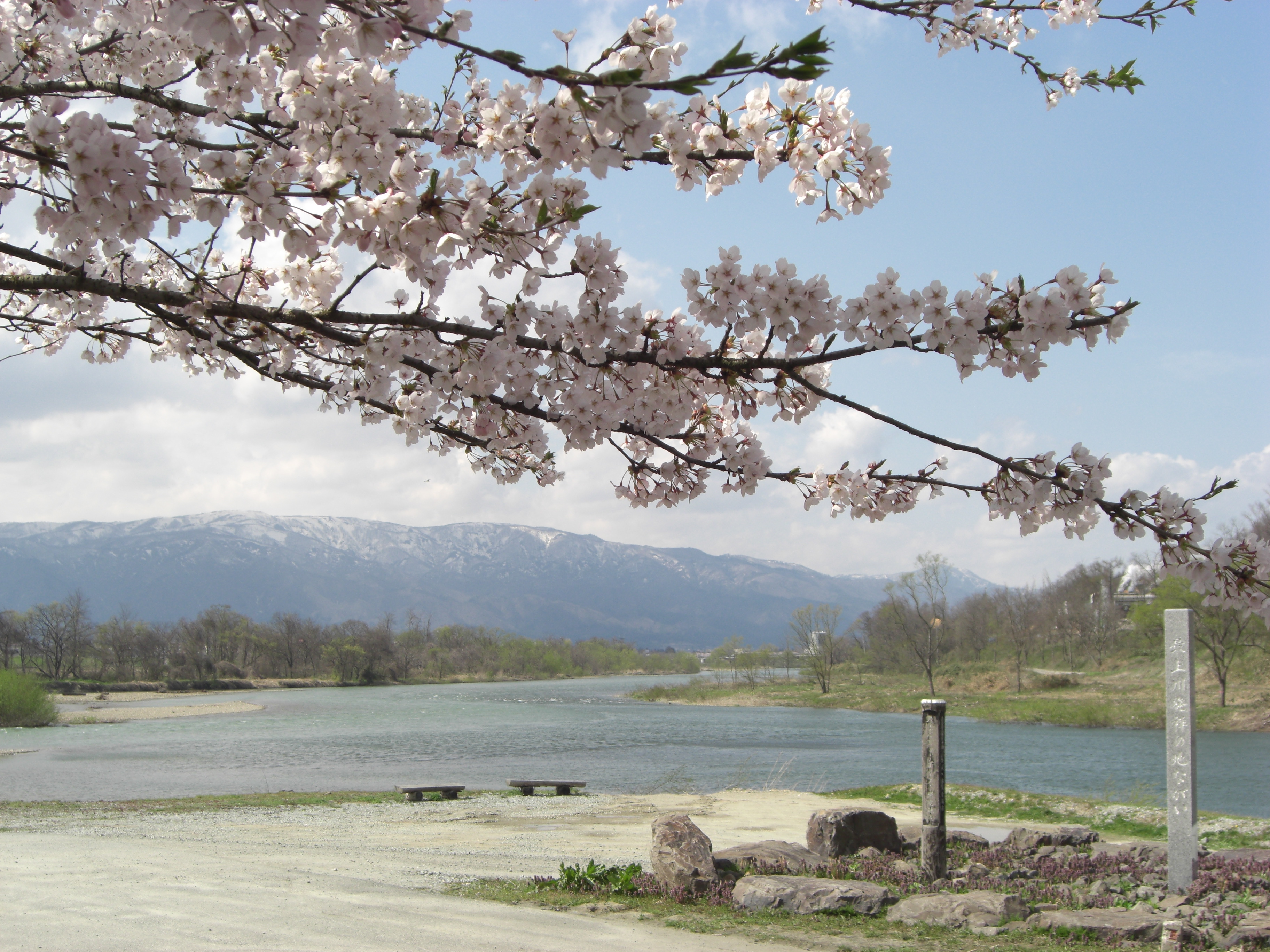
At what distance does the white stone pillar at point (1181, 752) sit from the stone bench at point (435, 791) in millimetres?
13201

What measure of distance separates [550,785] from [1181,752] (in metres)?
12.9

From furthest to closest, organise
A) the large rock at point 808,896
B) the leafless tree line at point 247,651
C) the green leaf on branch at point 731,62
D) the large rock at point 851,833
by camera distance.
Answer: the leafless tree line at point 247,651, the large rock at point 851,833, the large rock at point 808,896, the green leaf on branch at point 731,62

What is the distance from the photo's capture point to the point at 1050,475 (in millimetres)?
2779

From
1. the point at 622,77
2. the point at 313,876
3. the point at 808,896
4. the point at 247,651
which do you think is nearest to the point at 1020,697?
the point at 808,896

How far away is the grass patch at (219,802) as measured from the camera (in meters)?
15.4

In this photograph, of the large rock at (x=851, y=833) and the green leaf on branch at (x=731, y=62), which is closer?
the green leaf on branch at (x=731, y=62)

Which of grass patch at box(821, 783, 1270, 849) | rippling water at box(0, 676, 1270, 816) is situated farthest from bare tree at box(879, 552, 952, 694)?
grass patch at box(821, 783, 1270, 849)

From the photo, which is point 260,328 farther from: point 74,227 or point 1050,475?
point 1050,475

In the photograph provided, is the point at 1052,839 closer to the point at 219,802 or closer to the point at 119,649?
the point at 219,802

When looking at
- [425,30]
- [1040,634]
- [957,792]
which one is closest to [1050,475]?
[425,30]

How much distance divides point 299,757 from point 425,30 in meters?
30.0

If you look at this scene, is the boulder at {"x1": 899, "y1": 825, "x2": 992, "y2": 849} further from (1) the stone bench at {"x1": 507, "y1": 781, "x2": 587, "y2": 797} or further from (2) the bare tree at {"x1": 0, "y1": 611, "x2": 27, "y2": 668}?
(2) the bare tree at {"x1": 0, "y1": 611, "x2": 27, "y2": 668}

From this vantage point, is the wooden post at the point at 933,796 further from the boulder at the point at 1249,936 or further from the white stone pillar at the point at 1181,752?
the boulder at the point at 1249,936

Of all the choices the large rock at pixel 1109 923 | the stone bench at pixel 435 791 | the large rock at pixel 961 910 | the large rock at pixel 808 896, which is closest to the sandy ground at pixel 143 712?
the stone bench at pixel 435 791
